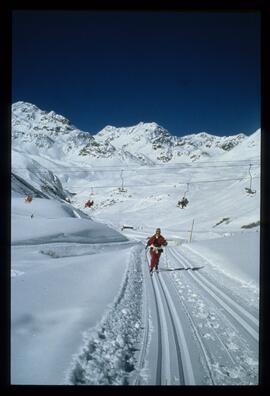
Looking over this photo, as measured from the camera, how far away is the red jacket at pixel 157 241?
15.0 ft

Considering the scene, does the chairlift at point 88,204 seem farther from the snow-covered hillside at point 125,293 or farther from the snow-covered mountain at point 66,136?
the snow-covered mountain at point 66,136

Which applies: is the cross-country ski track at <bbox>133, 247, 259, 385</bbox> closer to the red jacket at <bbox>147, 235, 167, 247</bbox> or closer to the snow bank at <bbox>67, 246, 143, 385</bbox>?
the snow bank at <bbox>67, 246, 143, 385</bbox>

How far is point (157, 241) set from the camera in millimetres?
4668

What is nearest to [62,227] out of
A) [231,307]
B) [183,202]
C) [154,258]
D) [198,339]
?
[183,202]

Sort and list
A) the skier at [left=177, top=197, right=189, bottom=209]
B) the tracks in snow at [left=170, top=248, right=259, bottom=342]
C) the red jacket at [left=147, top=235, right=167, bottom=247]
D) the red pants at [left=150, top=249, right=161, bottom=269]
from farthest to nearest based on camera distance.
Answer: the skier at [left=177, top=197, right=189, bottom=209], the red pants at [left=150, top=249, right=161, bottom=269], the red jacket at [left=147, top=235, right=167, bottom=247], the tracks in snow at [left=170, top=248, right=259, bottom=342]

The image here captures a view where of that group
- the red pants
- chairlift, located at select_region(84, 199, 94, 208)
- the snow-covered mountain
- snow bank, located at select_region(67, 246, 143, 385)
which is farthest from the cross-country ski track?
chairlift, located at select_region(84, 199, 94, 208)

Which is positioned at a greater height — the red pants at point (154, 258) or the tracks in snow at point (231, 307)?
the red pants at point (154, 258)

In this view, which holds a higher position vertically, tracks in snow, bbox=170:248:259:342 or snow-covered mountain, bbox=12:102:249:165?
snow-covered mountain, bbox=12:102:249:165

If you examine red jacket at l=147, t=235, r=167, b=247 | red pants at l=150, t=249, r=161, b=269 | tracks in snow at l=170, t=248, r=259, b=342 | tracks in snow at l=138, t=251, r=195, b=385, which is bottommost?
tracks in snow at l=138, t=251, r=195, b=385

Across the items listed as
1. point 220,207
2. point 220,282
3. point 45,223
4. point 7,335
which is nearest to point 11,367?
point 7,335

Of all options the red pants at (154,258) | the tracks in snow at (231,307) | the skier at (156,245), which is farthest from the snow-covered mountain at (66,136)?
the tracks in snow at (231,307)

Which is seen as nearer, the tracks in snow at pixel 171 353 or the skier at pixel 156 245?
the tracks in snow at pixel 171 353

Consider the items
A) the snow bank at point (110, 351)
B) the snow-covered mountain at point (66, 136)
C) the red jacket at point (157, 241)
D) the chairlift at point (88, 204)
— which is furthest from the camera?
the chairlift at point (88, 204)

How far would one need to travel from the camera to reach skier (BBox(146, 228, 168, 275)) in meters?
4.57
